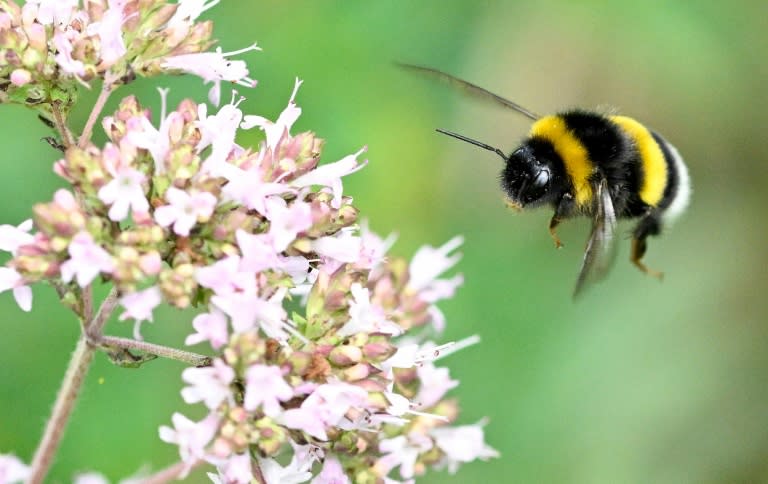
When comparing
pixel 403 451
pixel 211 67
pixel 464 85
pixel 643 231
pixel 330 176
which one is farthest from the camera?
pixel 643 231

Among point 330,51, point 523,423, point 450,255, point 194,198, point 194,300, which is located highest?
point 194,198

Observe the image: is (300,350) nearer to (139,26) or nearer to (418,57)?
(139,26)

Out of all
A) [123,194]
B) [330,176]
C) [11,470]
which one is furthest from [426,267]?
[11,470]

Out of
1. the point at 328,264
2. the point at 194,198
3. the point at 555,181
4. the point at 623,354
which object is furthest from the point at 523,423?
the point at 194,198

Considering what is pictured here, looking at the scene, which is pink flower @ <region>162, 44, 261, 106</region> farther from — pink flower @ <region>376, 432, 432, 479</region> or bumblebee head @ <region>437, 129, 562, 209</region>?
pink flower @ <region>376, 432, 432, 479</region>

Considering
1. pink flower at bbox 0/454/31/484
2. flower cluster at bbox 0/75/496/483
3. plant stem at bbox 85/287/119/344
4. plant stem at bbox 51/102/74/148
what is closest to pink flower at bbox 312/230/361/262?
flower cluster at bbox 0/75/496/483

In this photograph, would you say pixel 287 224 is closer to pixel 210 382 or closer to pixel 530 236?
→ pixel 210 382
